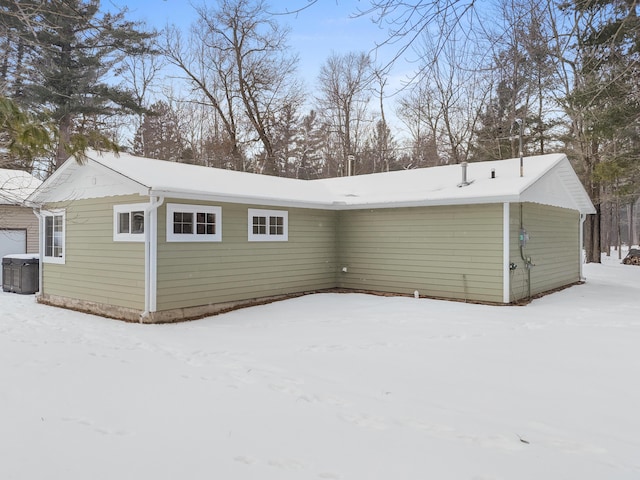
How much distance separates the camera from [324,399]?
4.00 m

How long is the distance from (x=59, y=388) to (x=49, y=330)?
3296mm

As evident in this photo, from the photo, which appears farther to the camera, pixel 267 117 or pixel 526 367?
pixel 267 117

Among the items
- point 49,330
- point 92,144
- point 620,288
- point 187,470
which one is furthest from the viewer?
Answer: point 620,288

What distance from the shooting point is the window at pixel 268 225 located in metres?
9.17

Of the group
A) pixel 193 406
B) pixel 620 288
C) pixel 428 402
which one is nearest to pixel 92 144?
pixel 193 406

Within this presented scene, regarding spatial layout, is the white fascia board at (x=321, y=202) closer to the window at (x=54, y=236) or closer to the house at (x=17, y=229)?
the window at (x=54, y=236)

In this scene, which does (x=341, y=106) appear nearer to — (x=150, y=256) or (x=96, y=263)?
(x=96, y=263)

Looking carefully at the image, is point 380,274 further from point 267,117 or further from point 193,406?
point 267,117

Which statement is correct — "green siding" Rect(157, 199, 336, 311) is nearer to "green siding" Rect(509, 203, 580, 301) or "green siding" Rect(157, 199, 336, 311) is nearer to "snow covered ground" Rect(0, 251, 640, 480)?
"snow covered ground" Rect(0, 251, 640, 480)

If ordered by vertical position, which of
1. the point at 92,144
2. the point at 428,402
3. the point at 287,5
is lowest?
the point at 428,402

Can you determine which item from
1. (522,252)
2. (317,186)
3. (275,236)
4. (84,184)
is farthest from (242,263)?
(522,252)

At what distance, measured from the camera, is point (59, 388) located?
13.9 ft

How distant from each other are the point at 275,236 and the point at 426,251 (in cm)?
327

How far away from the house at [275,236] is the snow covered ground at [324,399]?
1203 millimetres
